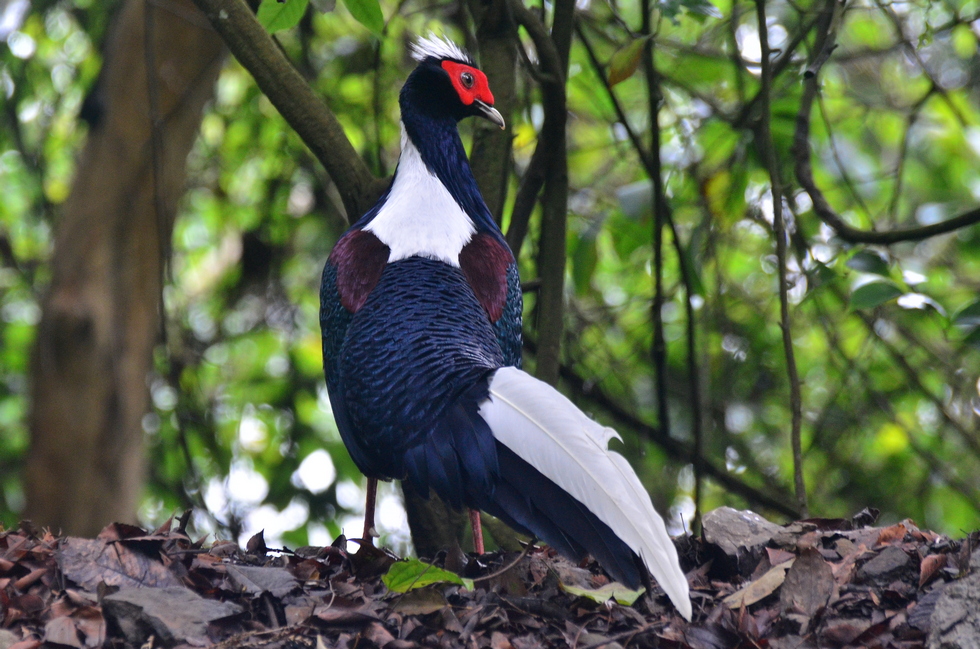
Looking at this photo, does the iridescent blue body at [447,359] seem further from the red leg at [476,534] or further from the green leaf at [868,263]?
the green leaf at [868,263]

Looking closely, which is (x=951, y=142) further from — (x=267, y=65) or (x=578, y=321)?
(x=267, y=65)

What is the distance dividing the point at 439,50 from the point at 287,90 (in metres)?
0.73

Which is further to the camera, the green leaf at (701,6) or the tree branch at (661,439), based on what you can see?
the tree branch at (661,439)

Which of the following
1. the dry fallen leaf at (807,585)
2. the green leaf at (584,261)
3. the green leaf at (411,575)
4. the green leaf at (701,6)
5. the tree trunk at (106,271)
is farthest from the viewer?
the tree trunk at (106,271)

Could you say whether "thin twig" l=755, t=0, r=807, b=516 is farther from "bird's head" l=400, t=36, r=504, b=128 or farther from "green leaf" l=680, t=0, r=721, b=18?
"bird's head" l=400, t=36, r=504, b=128

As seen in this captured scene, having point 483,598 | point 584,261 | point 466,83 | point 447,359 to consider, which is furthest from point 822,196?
point 483,598

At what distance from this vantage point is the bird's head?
→ 405cm

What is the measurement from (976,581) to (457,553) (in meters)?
1.41

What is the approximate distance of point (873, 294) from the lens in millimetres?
3605

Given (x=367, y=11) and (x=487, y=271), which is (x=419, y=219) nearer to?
(x=487, y=271)

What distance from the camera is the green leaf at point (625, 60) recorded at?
375cm

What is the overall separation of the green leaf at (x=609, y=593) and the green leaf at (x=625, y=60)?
6.51 feet

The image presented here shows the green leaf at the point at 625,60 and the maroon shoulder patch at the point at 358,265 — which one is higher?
the green leaf at the point at 625,60

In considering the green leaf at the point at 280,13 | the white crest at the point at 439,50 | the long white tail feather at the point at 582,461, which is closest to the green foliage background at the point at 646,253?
the white crest at the point at 439,50
